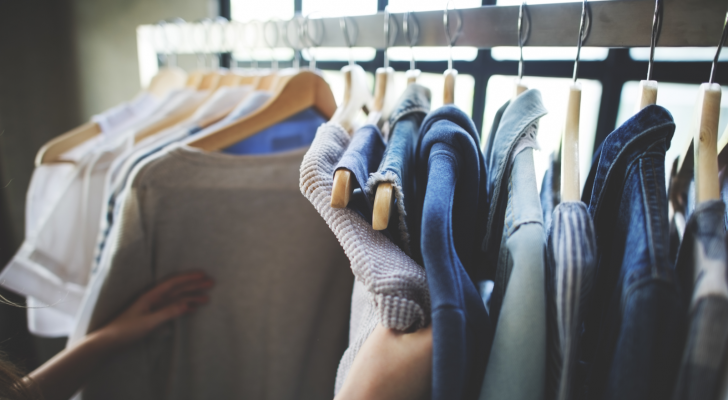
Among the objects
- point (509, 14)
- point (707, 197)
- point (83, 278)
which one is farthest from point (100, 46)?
point (707, 197)

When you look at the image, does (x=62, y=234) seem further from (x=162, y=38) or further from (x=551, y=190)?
(x=551, y=190)

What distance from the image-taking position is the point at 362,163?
359mm

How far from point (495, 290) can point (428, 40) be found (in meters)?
0.35

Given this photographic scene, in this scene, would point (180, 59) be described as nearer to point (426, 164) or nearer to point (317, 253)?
point (317, 253)

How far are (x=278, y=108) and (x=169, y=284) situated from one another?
1.10 feet

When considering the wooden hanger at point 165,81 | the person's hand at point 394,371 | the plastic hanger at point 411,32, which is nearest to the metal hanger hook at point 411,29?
the plastic hanger at point 411,32

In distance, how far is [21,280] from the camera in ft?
2.24

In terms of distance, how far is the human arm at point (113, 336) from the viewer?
1.77 feet

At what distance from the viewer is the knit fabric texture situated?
1.01ft

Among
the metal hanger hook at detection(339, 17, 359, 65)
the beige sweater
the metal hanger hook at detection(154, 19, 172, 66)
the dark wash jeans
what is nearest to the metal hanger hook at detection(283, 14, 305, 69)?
the metal hanger hook at detection(339, 17, 359, 65)

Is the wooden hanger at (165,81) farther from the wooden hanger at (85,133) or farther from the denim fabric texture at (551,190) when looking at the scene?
the denim fabric texture at (551,190)

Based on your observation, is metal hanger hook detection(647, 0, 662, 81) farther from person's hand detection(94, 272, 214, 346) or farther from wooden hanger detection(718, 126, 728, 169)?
person's hand detection(94, 272, 214, 346)

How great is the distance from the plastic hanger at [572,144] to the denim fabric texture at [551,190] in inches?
3.0

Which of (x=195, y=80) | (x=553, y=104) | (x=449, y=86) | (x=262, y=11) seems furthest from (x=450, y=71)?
(x=262, y=11)
